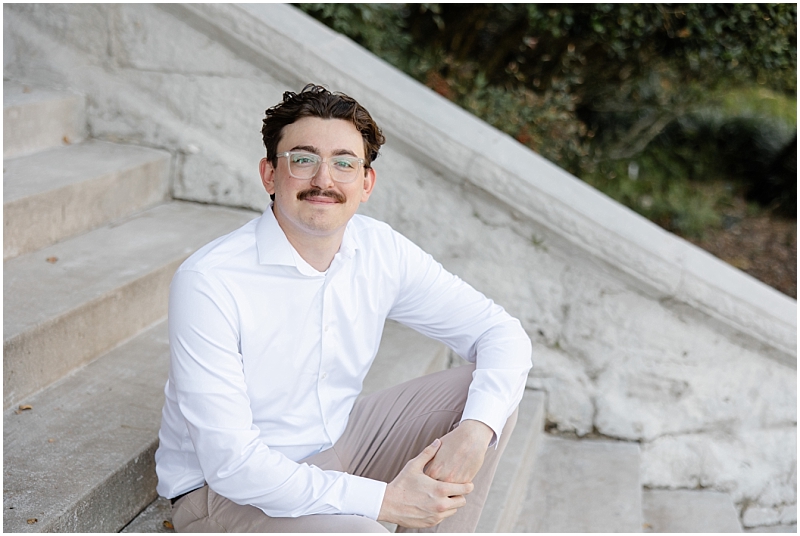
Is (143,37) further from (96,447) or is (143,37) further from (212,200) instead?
(96,447)

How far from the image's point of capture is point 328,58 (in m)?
3.19

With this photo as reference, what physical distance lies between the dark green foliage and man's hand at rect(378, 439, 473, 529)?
2708 mm

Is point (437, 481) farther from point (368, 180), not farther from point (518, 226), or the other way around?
point (518, 226)

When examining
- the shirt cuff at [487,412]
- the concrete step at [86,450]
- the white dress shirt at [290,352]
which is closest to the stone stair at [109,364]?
the concrete step at [86,450]

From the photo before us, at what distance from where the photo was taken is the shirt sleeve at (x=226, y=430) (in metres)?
1.69

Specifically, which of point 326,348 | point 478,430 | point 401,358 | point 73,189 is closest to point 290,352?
point 326,348

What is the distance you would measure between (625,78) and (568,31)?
1.13 meters

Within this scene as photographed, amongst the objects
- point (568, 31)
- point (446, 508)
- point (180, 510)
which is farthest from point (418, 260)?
point (568, 31)

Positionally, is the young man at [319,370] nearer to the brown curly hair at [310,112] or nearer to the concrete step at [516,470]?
the brown curly hair at [310,112]

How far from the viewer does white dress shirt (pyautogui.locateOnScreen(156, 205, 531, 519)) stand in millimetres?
1706

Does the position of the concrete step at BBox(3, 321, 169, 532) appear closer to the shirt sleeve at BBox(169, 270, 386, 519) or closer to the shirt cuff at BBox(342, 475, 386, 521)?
the shirt sleeve at BBox(169, 270, 386, 519)

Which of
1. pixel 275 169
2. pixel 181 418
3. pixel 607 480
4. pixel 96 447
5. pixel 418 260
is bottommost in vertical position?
pixel 607 480

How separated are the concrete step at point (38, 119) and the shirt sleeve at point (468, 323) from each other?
1745 millimetres

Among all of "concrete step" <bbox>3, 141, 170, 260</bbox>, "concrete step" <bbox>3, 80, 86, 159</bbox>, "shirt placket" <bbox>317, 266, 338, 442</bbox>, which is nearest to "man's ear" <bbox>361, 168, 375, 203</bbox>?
"shirt placket" <bbox>317, 266, 338, 442</bbox>
